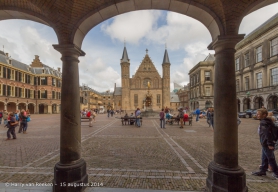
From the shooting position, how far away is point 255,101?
26656 mm

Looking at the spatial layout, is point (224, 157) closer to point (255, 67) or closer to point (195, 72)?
point (255, 67)

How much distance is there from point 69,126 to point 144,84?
1989 inches

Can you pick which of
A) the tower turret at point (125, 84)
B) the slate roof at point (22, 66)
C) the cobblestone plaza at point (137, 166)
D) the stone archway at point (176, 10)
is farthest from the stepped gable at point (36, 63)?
the stone archway at point (176, 10)

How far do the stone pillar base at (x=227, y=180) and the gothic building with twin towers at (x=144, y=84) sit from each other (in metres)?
49.4

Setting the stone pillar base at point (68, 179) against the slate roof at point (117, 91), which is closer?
the stone pillar base at point (68, 179)

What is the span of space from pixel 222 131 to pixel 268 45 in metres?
28.6

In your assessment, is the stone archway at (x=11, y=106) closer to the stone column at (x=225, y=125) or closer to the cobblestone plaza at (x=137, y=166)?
the cobblestone plaza at (x=137, y=166)

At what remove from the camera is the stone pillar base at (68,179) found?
3297 millimetres

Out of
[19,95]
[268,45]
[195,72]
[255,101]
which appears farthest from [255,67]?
[19,95]

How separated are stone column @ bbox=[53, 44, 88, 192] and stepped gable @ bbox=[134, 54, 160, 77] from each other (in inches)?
1990

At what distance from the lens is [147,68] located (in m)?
54.1

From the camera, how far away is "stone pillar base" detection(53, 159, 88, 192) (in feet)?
10.8

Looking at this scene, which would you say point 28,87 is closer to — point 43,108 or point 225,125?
point 43,108

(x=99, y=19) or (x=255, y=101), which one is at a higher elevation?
(x=99, y=19)
